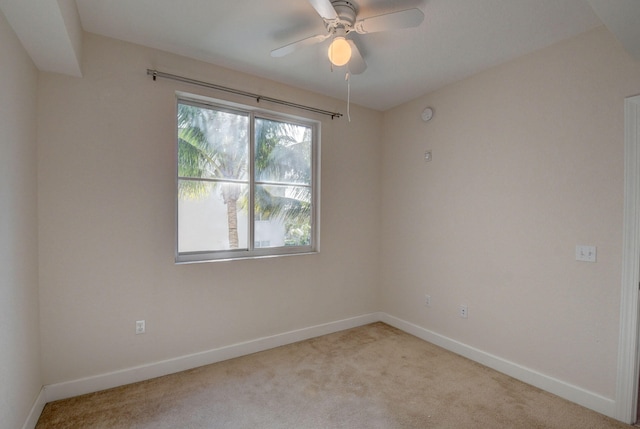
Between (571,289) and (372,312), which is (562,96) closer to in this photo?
(571,289)

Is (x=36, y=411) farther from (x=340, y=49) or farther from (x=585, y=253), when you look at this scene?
(x=585, y=253)

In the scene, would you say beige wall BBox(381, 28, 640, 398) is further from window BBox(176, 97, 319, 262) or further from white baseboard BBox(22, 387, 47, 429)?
white baseboard BBox(22, 387, 47, 429)

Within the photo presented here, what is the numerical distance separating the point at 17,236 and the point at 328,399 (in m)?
2.26

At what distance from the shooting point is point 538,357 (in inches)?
95.0

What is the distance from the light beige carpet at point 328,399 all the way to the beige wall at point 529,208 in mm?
367

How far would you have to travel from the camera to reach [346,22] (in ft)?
6.19

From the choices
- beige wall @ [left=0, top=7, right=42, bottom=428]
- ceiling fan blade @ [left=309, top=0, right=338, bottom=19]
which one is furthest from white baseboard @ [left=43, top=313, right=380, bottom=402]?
ceiling fan blade @ [left=309, top=0, right=338, bottom=19]

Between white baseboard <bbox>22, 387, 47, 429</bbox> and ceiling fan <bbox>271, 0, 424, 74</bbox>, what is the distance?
2.83m

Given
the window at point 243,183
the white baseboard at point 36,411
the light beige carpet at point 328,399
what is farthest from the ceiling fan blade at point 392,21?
the white baseboard at point 36,411

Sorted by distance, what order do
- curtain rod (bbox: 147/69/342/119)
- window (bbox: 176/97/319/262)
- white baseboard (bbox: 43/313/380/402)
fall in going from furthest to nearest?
1. window (bbox: 176/97/319/262)
2. curtain rod (bbox: 147/69/342/119)
3. white baseboard (bbox: 43/313/380/402)

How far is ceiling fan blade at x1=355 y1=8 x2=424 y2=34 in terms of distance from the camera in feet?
5.35

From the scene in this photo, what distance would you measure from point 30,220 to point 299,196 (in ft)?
7.20

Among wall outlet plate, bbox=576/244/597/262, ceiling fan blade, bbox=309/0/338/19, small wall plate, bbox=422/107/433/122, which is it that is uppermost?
ceiling fan blade, bbox=309/0/338/19

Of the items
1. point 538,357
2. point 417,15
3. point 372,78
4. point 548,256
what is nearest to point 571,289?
point 548,256
